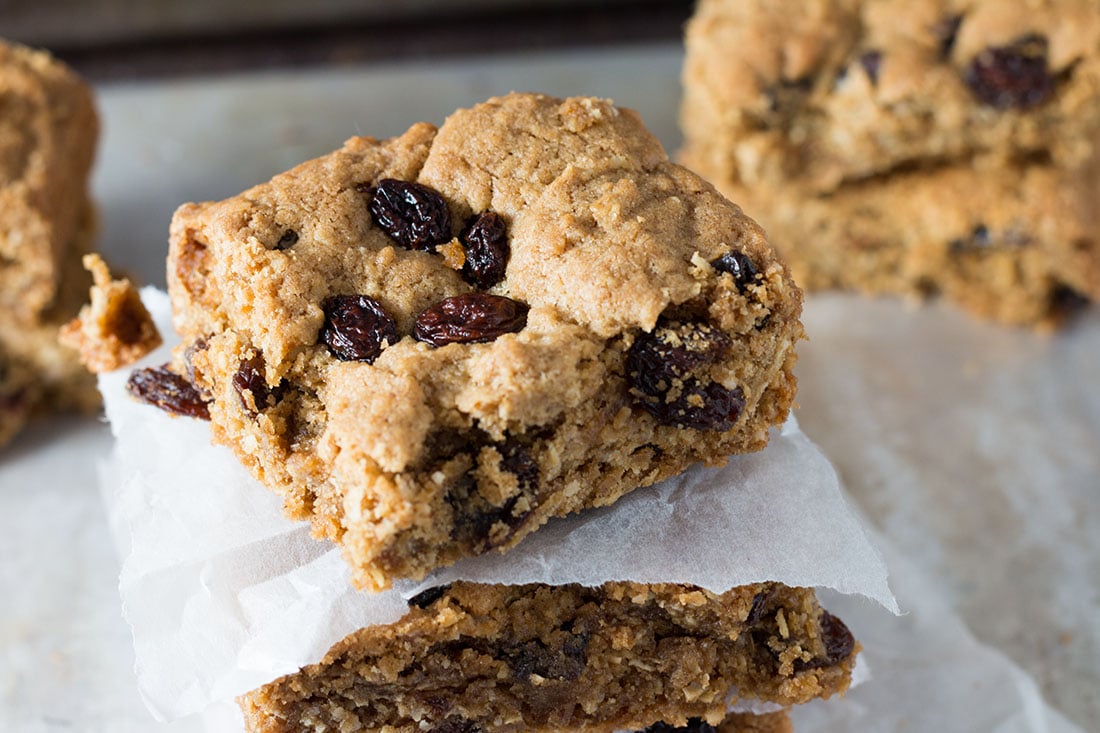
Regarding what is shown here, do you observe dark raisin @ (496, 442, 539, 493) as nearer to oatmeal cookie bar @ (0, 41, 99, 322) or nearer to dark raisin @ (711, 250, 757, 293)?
dark raisin @ (711, 250, 757, 293)

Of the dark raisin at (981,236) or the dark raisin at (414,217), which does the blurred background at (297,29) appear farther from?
the dark raisin at (414,217)

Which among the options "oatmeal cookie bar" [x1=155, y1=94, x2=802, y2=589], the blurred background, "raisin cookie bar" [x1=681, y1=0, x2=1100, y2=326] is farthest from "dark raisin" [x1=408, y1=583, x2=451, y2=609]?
the blurred background

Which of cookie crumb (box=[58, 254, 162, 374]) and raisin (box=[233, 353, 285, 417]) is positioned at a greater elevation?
raisin (box=[233, 353, 285, 417])

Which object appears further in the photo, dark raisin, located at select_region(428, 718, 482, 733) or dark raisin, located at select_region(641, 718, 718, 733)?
dark raisin, located at select_region(641, 718, 718, 733)

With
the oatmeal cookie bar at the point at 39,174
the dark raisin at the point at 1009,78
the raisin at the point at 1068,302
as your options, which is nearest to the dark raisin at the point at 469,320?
the oatmeal cookie bar at the point at 39,174

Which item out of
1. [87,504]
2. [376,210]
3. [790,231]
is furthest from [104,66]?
[376,210]

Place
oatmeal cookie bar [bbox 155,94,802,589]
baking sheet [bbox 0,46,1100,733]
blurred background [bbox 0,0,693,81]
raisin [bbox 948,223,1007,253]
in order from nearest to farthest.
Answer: oatmeal cookie bar [bbox 155,94,802,589]
baking sheet [bbox 0,46,1100,733]
raisin [bbox 948,223,1007,253]
blurred background [bbox 0,0,693,81]
